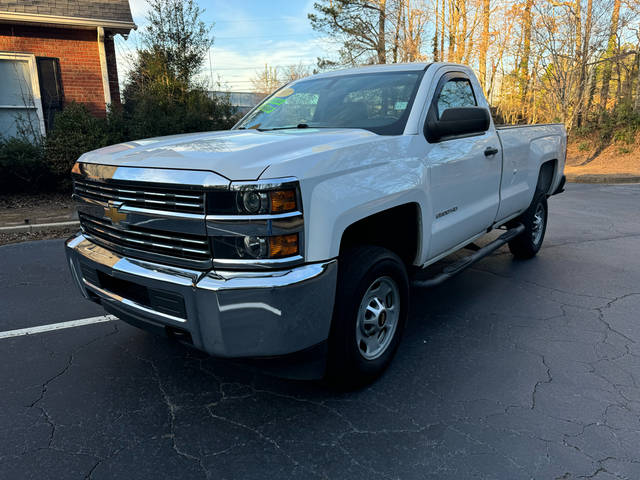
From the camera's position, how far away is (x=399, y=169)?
2.85 metres

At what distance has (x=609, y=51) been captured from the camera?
17203 mm

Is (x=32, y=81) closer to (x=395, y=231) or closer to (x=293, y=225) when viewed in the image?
(x=395, y=231)

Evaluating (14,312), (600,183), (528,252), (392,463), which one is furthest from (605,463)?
(600,183)

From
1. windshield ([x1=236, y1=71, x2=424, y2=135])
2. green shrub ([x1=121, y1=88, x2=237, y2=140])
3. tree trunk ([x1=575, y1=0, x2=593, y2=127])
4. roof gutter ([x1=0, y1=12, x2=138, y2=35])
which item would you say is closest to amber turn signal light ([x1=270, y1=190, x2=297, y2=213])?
windshield ([x1=236, y1=71, x2=424, y2=135])

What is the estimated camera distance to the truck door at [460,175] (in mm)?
3277

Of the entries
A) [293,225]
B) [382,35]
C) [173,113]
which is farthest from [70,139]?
[382,35]

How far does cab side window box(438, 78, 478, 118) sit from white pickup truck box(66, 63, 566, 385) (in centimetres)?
4

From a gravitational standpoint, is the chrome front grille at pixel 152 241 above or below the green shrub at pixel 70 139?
below

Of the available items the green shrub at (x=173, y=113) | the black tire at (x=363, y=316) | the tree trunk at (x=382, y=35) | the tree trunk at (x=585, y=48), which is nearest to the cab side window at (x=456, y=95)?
the black tire at (x=363, y=316)

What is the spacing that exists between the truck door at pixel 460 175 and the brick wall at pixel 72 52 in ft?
34.8

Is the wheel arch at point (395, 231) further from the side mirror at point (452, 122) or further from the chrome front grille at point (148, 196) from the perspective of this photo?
the chrome front grille at point (148, 196)

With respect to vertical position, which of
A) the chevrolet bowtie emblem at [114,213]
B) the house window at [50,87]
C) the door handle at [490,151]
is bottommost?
the chevrolet bowtie emblem at [114,213]

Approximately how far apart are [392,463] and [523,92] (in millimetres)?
20344

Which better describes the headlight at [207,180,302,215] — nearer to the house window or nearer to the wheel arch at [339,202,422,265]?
the wheel arch at [339,202,422,265]
